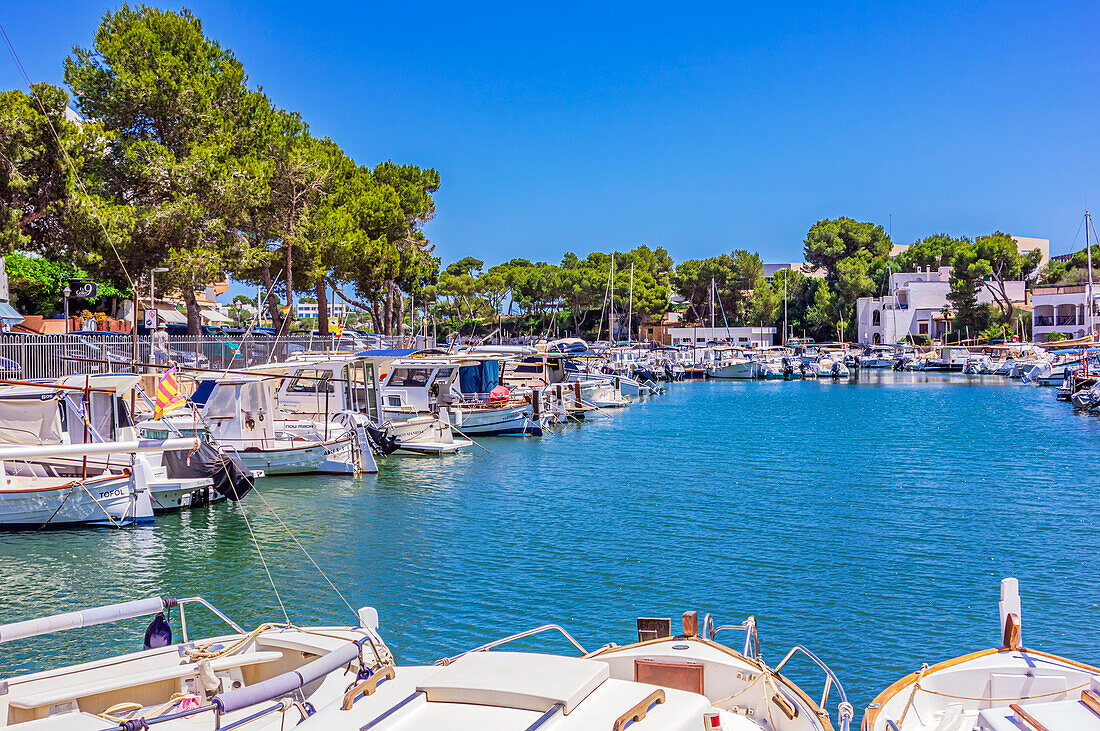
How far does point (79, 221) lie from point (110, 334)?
835 centimetres

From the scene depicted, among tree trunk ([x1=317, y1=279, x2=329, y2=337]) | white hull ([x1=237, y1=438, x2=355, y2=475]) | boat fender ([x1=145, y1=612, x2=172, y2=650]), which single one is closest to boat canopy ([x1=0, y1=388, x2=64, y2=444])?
white hull ([x1=237, y1=438, x2=355, y2=475])

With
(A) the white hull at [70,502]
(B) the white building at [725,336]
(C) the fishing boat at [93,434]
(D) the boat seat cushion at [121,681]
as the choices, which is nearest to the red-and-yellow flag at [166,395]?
(C) the fishing boat at [93,434]

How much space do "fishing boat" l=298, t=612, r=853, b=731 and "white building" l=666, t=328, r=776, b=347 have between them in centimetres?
10109

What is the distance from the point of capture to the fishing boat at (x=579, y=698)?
19.0 feet

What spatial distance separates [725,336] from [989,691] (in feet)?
343

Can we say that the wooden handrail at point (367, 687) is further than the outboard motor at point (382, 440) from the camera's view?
No

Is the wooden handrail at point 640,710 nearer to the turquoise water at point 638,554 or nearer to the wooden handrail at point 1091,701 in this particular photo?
the wooden handrail at point 1091,701

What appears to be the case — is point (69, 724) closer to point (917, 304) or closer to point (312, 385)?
point (312, 385)

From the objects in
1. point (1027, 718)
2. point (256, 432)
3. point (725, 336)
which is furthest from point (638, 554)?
point (725, 336)

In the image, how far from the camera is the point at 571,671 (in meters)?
6.26

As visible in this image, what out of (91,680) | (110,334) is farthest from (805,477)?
(110,334)

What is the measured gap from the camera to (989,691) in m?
7.84

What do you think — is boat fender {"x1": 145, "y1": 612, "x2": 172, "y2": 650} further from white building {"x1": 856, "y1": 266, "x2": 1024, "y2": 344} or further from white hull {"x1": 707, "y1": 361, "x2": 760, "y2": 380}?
white building {"x1": 856, "y1": 266, "x2": 1024, "y2": 344}

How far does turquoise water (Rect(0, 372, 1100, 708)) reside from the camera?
43.2ft
